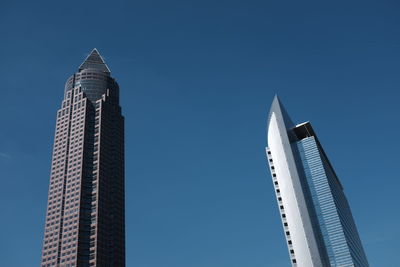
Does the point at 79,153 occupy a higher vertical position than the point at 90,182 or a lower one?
higher

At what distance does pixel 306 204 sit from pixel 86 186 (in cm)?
8533

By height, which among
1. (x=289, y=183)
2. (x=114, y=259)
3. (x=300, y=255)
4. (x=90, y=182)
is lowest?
(x=300, y=255)

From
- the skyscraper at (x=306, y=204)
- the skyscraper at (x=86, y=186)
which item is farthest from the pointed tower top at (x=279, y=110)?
the skyscraper at (x=86, y=186)

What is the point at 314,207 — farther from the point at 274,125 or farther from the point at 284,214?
the point at 274,125

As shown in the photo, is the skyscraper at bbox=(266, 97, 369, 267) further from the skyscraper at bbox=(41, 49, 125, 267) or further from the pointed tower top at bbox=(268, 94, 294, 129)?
the skyscraper at bbox=(41, 49, 125, 267)

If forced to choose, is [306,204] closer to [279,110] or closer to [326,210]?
[326,210]

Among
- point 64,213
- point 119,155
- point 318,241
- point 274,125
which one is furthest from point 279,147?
point 64,213

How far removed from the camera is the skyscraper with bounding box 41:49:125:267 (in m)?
156

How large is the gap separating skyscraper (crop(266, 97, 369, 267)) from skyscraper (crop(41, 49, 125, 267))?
217 ft

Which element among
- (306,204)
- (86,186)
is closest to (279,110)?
(306,204)

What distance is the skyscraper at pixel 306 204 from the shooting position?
5536 inches

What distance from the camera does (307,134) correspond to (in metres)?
187

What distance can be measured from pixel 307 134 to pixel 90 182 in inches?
3733

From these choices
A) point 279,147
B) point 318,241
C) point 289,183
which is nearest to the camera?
point 318,241
